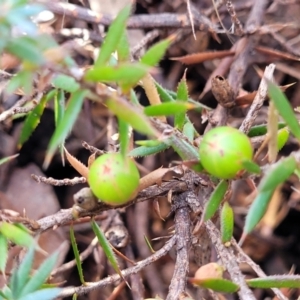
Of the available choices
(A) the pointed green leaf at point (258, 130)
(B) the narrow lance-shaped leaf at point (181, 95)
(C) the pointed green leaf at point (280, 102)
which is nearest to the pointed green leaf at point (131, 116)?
(C) the pointed green leaf at point (280, 102)

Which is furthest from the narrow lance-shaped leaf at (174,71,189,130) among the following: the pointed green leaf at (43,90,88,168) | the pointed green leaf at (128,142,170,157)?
the pointed green leaf at (43,90,88,168)

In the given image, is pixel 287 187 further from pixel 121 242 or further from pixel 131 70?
pixel 131 70

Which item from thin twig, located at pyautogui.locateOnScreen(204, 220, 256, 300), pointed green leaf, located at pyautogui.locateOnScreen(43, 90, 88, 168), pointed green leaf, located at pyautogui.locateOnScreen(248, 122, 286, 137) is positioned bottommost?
thin twig, located at pyautogui.locateOnScreen(204, 220, 256, 300)

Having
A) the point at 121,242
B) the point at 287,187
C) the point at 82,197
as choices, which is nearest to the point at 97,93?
the point at 82,197

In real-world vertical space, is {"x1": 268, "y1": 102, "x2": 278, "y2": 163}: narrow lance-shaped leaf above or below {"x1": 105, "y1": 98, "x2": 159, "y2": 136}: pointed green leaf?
below

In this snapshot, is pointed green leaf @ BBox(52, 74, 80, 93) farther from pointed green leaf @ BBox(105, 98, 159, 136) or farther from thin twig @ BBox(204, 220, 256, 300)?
thin twig @ BBox(204, 220, 256, 300)
